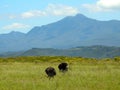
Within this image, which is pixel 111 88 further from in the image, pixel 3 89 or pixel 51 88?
pixel 3 89

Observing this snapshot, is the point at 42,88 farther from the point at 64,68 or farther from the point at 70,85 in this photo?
the point at 64,68

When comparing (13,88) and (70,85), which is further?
(70,85)

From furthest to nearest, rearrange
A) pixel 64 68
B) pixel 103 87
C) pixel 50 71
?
1. pixel 64 68
2. pixel 50 71
3. pixel 103 87

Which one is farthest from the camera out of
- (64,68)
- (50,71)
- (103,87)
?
(64,68)

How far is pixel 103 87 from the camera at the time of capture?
21.0 metres

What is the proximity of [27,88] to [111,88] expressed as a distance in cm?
496

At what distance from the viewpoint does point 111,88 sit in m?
20.4

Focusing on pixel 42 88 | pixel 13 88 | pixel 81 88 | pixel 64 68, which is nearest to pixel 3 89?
pixel 13 88

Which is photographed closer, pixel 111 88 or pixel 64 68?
pixel 111 88

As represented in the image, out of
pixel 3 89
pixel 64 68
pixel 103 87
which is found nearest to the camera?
pixel 3 89

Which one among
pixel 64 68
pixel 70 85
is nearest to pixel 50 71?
pixel 64 68

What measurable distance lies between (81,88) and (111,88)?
1.76 meters

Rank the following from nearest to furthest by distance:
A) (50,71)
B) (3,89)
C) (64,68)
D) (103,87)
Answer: (3,89)
(103,87)
(50,71)
(64,68)

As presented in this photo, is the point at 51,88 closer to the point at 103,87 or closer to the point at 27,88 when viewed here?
the point at 27,88
